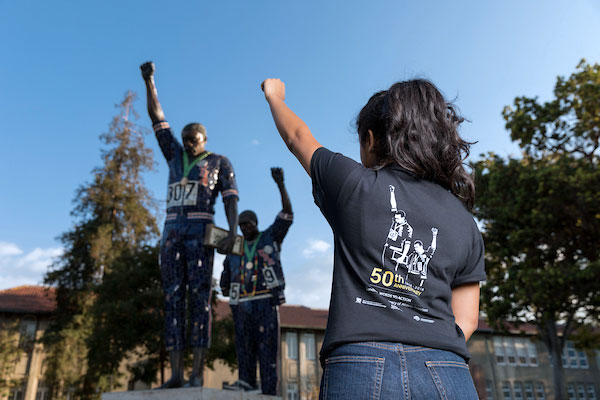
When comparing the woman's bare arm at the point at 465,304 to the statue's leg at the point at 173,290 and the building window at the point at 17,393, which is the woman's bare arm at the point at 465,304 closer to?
the statue's leg at the point at 173,290

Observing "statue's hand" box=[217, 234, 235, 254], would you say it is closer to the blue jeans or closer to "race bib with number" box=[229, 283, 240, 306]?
"race bib with number" box=[229, 283, 240, 306]

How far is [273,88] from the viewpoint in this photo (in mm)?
1914

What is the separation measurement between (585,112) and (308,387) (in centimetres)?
2734

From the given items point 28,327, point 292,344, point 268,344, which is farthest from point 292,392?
point 268,344

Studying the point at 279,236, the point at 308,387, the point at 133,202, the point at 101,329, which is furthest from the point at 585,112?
the point at 308,387

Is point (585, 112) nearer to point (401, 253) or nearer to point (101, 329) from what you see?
point (401, 253)

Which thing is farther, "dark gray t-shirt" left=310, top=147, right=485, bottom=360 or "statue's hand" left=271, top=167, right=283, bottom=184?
"statue's hand" left=271, top=167, right=283, bottom=184

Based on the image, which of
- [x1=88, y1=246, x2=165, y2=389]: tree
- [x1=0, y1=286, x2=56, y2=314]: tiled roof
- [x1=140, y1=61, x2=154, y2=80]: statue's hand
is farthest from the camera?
[x1=0, y1=286, x2=56, y2=314]: tiled roof

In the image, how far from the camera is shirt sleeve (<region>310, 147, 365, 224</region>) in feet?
4.99

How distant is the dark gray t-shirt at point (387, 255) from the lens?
4.57ft

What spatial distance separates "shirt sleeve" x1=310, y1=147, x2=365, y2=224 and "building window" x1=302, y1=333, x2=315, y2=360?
38.1 m

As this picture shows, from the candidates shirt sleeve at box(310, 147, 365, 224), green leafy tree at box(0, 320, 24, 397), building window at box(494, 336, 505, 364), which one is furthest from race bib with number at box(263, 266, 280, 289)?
building window at box(494, 336, 505, 364)

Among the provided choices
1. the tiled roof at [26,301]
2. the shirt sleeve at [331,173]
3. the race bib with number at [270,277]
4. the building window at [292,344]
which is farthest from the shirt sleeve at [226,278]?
the building window at [292,344]

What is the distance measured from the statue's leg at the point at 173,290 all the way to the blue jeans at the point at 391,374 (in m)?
4.27
